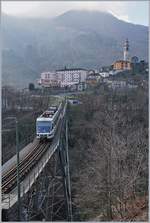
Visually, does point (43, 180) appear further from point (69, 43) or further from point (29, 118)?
point (69, 43)

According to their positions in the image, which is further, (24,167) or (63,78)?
(24,167)

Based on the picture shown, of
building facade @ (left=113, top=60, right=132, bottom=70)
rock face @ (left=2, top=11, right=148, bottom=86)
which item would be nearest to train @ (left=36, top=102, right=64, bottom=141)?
rock face @ (left=2, top=11, right=148, bottom=86)

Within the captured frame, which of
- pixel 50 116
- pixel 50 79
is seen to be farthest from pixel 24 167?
pixel 50 79

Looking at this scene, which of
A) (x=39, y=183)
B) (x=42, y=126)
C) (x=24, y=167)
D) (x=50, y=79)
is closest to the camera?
(x=42, y=126)

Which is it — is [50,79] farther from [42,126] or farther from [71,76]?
[42,126]

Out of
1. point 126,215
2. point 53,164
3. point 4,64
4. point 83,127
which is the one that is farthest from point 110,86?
point 53,164

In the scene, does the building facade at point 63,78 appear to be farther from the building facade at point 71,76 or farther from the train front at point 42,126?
the train front at point 42,126
